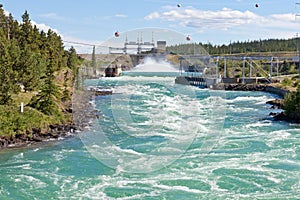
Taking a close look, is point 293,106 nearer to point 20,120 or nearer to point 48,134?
point 48,134

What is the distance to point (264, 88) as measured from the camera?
48.7 metres

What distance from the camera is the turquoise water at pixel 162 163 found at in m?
12.5

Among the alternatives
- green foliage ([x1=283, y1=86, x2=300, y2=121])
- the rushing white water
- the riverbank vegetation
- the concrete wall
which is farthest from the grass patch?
the rushing white water

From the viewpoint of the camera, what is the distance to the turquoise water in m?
12.5

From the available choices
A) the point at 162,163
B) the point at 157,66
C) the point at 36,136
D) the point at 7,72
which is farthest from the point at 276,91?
the point at 157,66

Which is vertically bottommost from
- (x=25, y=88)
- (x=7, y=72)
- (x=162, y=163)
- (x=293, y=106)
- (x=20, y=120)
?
(x=162, y=163)

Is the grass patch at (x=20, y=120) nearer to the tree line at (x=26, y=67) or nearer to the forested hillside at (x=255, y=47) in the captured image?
the tree line at (x=26, y=67)

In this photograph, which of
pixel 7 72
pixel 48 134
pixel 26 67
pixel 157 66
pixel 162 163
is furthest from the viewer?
pixel 157 66

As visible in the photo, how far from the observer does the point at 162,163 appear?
15.5m

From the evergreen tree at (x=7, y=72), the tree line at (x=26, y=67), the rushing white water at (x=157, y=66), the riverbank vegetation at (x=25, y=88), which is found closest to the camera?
the riverbank vegetation at (x=25, y=88)

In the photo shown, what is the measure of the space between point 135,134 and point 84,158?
5096mm

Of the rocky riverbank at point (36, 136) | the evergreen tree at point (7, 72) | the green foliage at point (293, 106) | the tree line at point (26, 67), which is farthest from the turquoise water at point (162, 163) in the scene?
the evergreen tree at point (7, 72)

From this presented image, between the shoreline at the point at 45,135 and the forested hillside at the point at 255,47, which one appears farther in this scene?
the forested hillside at the point at 255,47

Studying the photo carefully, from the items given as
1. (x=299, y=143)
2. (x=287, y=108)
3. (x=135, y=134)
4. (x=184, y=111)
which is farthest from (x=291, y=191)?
(x=184, y=111)
